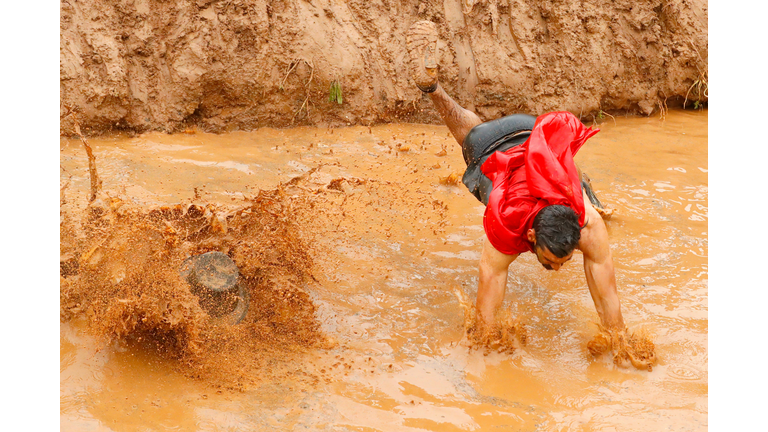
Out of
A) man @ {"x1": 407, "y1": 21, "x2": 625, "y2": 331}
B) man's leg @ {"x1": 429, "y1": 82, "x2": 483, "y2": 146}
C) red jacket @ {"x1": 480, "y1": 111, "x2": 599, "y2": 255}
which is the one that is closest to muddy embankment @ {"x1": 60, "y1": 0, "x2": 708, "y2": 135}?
man's leg @ {"x1": 429, "y1": 82, "x2": 483, "y2": 146}

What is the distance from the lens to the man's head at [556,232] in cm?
288

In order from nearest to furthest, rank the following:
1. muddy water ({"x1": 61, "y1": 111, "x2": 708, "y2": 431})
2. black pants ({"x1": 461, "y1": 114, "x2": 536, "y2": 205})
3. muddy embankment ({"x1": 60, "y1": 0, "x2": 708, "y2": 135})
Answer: muddy water ({"x1": 61, "y1": 111, "x2": 708, "y2": 431}) < black pants ({"x1": 461, "y1": 114, "x2": 536, "y2": 205}) < muddy embankment ({"x1": 60, "y1": 0, "x2": 708, "y2": 135})

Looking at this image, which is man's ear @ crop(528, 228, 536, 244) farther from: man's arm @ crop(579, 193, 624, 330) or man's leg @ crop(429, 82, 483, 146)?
man's leg @ crop(429, 82, 483, 146)

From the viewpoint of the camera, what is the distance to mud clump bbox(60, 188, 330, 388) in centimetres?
292

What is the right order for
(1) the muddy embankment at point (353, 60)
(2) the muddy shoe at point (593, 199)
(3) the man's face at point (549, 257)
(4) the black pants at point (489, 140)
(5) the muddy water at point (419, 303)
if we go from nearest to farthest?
(5) the muddy water at point (419, 303), (3) the man's face at point (549, 257), (4) the black pants at point (489, 140), (2) the muddy shoe at point (593, 199), (1) the muddy embankment at point (353, 60)

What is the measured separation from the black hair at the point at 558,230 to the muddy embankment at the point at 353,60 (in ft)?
9.67

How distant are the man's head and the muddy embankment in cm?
294

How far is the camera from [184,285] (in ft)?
9.80

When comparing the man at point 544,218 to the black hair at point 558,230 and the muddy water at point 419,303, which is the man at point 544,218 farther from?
the muddy water at point 419,303

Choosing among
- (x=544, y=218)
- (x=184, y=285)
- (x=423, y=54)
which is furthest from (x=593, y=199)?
(x=184, y=285)

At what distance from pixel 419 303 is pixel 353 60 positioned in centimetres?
264

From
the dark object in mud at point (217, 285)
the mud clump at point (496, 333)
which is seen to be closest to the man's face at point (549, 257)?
the mud clump at point (496, 333)

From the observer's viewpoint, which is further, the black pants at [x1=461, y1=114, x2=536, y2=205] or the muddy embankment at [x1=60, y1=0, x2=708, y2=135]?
the muddy embankment at [x1=60, y1=0, x2=708, y2=135]

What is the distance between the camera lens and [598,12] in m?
5.88
